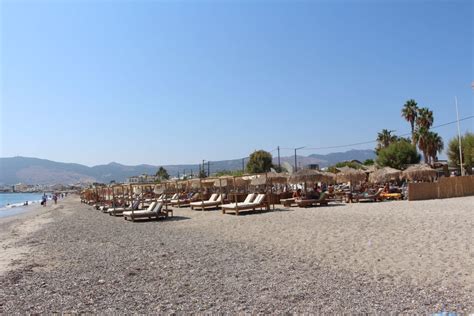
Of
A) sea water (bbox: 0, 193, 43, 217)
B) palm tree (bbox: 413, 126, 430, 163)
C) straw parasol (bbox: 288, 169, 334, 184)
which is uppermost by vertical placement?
palm tree (bbox: 413, 126, 430, 163)

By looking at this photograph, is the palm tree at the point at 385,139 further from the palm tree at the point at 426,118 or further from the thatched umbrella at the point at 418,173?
the thatched umbrella at the point at 418,173

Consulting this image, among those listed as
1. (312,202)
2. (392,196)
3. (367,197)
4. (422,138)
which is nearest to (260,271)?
(312,202)

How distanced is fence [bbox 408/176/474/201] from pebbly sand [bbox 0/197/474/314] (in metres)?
9.51

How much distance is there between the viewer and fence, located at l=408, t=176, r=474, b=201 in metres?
21.1

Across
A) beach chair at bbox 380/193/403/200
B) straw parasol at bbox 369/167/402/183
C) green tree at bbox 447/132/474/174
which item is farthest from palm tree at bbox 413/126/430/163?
beach chair at bbox 380/193/403/200

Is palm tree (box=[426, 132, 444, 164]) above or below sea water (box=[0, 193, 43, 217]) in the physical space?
above

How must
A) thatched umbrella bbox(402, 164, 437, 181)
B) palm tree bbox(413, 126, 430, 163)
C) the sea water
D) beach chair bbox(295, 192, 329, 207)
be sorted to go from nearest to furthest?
beach chair bbox(295, 192, 329, 207) < thatched umbrella bbox(402, 164, 437, 181) < palm tree bbox(413, 126, 430, 163) < the sea water

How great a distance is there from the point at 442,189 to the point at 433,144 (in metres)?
26.1

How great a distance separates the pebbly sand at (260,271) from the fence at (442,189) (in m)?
9.51

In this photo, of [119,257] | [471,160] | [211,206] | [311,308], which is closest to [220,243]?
[119,257]

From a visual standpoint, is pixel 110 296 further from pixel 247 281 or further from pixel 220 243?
pixel 220 243

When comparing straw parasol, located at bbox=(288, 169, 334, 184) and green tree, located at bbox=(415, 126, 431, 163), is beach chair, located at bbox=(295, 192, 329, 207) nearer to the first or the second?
straw parasol, located at bbox=(288, 169, 334, 184)

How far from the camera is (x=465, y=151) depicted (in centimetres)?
3572

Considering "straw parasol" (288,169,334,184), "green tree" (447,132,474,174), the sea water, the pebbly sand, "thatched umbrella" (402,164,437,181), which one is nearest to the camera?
the pebbly sand
